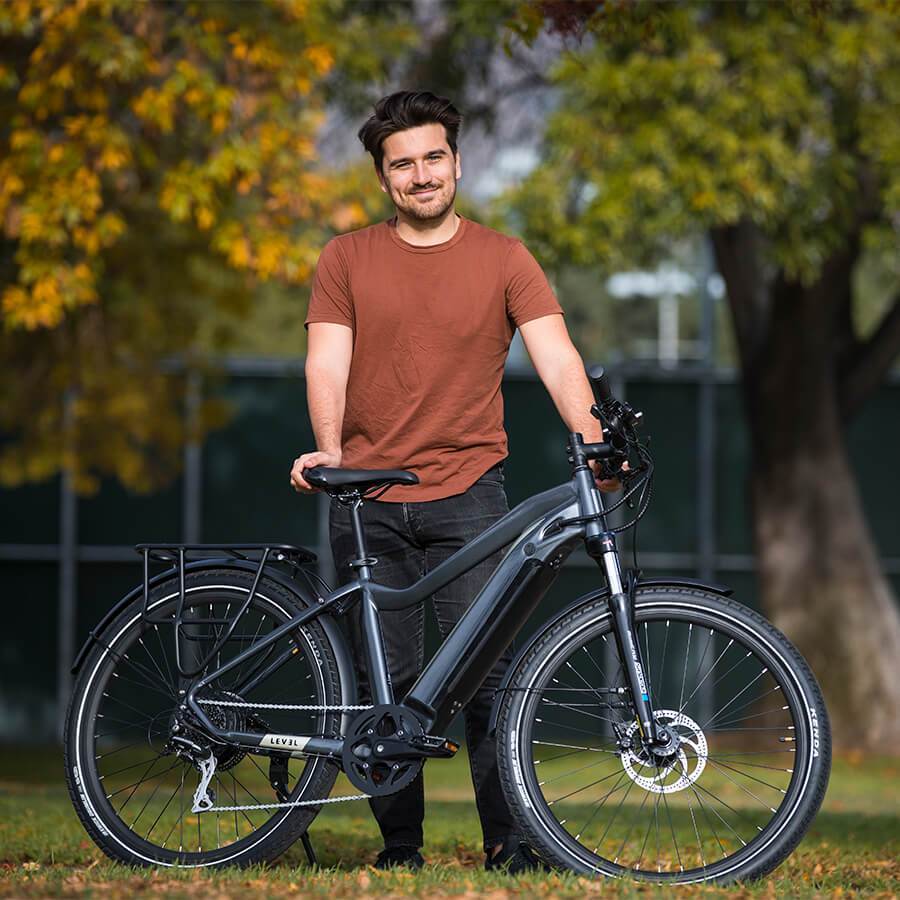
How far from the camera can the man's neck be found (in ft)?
15.2

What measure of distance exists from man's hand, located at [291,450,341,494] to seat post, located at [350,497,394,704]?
0.13 m

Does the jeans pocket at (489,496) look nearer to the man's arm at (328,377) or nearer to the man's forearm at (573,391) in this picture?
the man's forearm at (573,391)

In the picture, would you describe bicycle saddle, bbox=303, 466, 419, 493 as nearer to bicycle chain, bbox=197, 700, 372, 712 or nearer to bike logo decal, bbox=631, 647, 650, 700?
bicycle chain, bbox=197, 700, 372, 712

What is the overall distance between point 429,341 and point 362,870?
1415mm

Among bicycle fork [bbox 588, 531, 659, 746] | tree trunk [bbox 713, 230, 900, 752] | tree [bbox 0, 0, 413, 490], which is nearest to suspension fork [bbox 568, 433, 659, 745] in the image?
bicycle fork [bbox 588, 531, 659, 746]

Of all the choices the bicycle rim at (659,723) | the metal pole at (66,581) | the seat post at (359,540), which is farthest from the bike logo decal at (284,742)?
the metal pole at (66,581)

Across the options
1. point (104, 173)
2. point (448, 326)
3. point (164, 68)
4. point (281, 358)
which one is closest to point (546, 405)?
point (281, 358)

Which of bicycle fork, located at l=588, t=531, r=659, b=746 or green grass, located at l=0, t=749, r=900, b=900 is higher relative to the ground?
bicycle fork, located at l=588, t=531, r=659, b=746

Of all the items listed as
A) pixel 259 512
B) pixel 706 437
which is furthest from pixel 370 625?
pixel 706 437

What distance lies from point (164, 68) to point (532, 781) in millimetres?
6308

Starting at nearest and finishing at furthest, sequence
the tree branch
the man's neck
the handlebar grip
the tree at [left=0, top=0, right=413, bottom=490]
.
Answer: the handlebar grip → the man's neck → the tree at [left=0, top=0, right=413, bottom=490] → the tree branch

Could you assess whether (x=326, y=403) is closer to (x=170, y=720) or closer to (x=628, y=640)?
(x=170, y=720)

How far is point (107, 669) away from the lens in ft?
14.8

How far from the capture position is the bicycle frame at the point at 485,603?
4.30 metres
